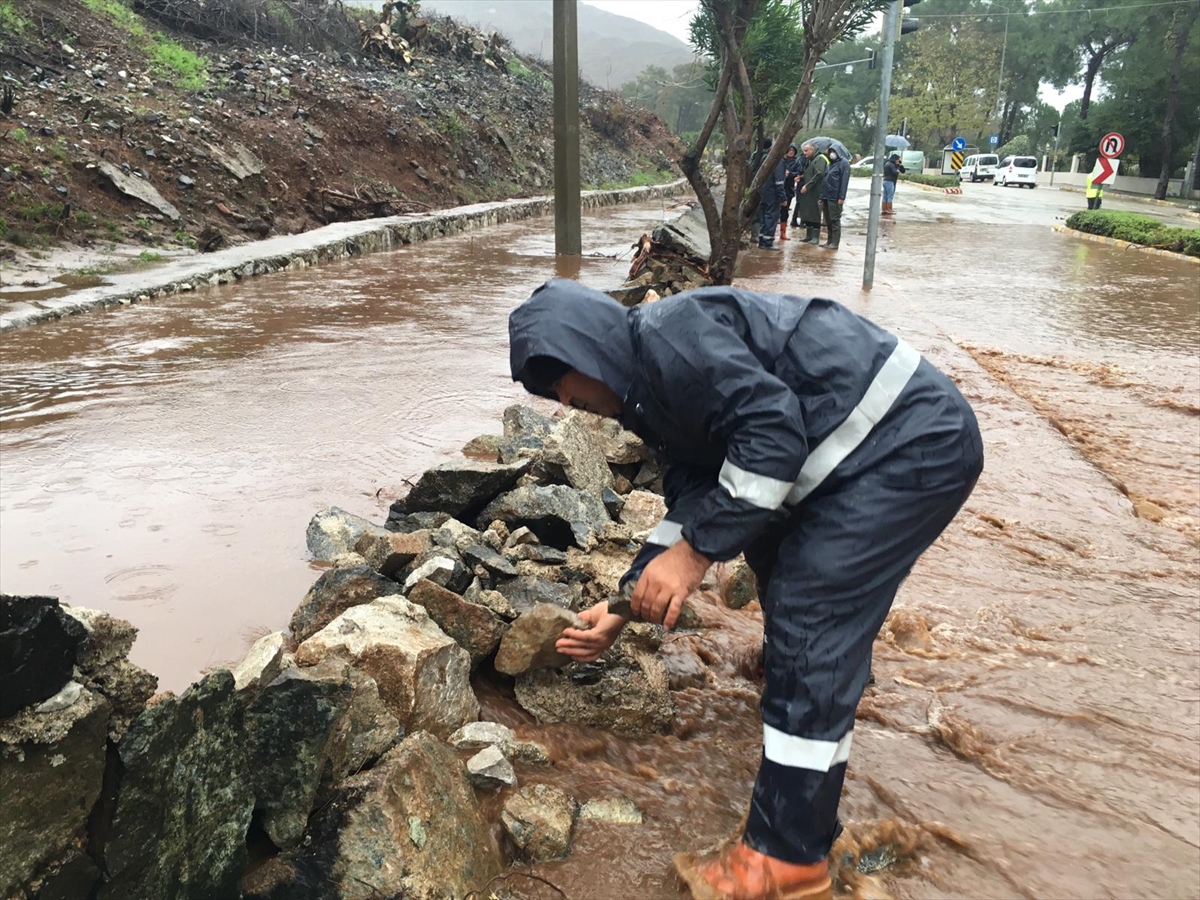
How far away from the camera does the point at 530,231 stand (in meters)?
16.7

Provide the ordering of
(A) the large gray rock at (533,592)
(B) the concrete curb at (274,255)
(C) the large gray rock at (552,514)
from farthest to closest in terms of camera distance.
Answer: (B) the concrete curb at (274,255) → (C) the large gray rock at (552,514) → (A) the large gray rock at (533,592)

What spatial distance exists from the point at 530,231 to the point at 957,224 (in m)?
9.57

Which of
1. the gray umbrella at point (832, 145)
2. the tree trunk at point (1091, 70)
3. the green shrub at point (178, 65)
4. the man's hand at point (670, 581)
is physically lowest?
the man's hand at point (670, 581)

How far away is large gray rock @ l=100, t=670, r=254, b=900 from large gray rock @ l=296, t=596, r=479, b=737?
1.49ft

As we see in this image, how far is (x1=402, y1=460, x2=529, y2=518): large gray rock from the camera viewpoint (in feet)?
11.3

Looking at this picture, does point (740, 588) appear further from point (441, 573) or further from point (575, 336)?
point (575, 336)

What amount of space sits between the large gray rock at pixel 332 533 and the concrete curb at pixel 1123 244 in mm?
14996

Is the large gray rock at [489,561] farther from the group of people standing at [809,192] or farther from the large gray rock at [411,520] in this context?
the group of people standing at [809,192]

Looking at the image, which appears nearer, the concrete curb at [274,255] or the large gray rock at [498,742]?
the large gray rock at [498,742]

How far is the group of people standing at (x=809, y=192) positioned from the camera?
46.5 feet

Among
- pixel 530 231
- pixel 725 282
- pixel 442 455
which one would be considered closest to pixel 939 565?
pixel 442 455

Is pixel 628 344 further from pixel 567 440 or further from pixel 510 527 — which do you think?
pixel 567 440

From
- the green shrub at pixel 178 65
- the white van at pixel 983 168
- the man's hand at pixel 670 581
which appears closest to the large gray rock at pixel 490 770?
the man's hand at pixel 670 581

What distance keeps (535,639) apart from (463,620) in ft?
0.78
